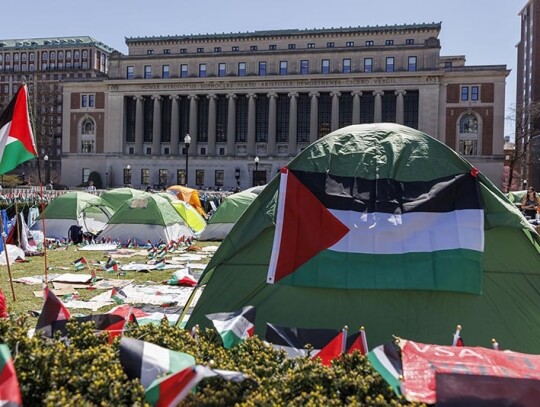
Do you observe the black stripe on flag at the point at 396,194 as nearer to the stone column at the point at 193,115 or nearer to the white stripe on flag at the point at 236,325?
the white stripe on flag at the point at 236,325

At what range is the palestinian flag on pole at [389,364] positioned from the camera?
3.61 metres

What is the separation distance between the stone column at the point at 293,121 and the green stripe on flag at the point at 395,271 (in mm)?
57505

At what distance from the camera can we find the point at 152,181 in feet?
217

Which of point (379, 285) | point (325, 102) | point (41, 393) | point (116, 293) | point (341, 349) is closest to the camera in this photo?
point (41, 393)

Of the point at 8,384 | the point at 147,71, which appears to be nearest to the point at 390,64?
the point at 147,71

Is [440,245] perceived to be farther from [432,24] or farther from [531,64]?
[531,64]

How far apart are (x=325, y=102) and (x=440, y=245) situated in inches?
2334

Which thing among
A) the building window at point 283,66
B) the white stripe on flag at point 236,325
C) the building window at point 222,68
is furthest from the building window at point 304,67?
the white stripe on flag at point 236,325

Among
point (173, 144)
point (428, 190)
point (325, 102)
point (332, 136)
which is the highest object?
point (325, 102)

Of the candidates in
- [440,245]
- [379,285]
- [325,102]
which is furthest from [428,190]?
[325,102]

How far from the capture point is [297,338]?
4949mm

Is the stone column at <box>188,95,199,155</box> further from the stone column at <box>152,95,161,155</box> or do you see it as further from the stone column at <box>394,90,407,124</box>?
the stone column at <box>394,90,407,124</box>

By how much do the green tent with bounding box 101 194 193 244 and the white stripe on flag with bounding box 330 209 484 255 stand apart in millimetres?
13094

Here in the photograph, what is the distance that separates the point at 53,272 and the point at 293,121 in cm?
5276
